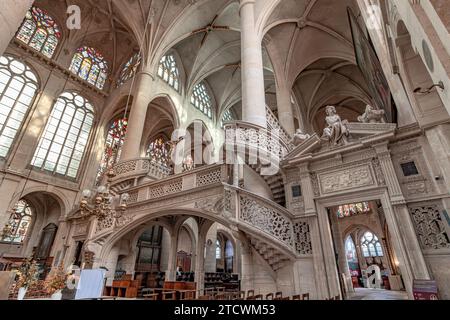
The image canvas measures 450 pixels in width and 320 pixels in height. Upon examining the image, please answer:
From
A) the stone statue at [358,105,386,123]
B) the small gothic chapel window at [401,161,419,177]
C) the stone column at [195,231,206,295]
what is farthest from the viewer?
the stone column at [195,231,206,295]

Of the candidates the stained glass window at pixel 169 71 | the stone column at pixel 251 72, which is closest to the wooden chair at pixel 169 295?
the stone column at pixel 251 72

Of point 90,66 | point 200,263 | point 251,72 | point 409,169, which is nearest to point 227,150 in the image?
point 251,72

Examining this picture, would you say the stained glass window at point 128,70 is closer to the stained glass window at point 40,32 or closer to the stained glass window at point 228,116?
the stained glass window at point 40,32

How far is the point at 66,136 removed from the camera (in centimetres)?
1475

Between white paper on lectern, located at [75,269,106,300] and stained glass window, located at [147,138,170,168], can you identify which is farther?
stained glass window, located at [147,138,170,168]

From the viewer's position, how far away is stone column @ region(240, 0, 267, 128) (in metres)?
7.61

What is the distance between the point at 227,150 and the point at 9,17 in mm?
4670

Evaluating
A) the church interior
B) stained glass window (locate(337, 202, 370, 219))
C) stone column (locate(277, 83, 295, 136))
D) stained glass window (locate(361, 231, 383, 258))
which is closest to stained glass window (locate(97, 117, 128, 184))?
the church interior

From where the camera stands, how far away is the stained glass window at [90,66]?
16.2m

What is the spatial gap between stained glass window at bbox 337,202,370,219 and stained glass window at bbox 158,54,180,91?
1587 centimetres

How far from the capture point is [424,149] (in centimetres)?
495

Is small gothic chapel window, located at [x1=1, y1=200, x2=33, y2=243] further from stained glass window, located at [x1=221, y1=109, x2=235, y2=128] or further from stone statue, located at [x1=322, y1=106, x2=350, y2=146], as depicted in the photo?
stone statue, located at [x1=322, y1=106, x2=350, y2=146]

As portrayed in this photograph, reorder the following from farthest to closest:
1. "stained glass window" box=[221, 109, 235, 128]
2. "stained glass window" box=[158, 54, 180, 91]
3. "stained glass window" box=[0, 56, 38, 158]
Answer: "stained glass window" box=[221, 109, 235, 128] < "stained glass window" box=[158, 54, 180, 91] < "stained glass window" box=[0, 56, 38, 158]

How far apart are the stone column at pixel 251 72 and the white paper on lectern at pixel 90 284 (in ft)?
20.0
